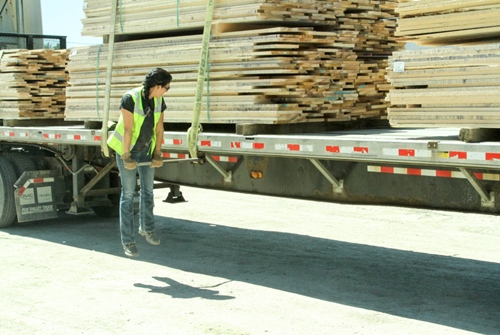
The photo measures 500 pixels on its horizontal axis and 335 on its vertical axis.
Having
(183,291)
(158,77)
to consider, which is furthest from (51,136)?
(183,291)

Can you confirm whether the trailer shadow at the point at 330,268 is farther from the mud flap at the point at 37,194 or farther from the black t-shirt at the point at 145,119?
the black t-shirt at the point at 145,119

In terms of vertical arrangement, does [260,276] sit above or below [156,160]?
below

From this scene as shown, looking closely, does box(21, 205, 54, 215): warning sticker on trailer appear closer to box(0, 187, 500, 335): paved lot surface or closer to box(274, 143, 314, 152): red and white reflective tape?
box(0, 187, 500, 335): paved lot surface

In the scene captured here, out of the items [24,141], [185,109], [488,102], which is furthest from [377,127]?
[24,141]

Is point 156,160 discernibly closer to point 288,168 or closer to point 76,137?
point 288,168

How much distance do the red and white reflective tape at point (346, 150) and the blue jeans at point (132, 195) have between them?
6.97 ft

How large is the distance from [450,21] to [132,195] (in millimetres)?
3486

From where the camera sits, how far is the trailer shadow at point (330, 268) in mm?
6828

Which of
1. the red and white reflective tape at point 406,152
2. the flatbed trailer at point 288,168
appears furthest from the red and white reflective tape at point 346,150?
the red and white reflective tape at point 406,152

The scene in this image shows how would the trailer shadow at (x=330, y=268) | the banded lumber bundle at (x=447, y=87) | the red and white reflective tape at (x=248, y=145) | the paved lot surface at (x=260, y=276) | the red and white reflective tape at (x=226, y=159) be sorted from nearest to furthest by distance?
1. the banded lumber bundle at (x=447, y=87)
2. the paved lot surface at (x=260, y=276)
3. the trailer shadow at (x=330, y=268)
4. the red and white reflective tape at (x=248, y=145)
5. the red and white reflective tape at (x=226, y=159)

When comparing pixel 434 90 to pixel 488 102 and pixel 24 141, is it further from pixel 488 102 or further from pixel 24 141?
pixel 24 141

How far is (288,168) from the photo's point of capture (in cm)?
776

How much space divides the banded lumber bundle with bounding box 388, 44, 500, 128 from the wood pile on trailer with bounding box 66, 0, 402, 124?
3.98 feet

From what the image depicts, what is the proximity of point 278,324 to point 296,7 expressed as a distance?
302 cm
